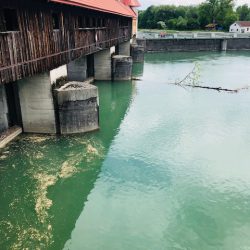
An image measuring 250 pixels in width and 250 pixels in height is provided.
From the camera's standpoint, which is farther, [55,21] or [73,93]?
[55,21]

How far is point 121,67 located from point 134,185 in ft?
55.8

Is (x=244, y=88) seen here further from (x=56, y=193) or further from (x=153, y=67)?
(x=56, y=193)

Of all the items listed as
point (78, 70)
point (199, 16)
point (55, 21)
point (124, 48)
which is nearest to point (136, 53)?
point (124, 48)

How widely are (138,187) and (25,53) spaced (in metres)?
6.23

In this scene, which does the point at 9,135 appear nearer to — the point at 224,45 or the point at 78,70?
the point at 78,70

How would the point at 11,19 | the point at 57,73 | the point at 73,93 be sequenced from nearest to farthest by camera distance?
the point at 11,19 → the point at 73,93 → the point at 57,73

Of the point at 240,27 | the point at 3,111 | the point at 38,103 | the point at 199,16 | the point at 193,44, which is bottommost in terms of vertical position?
the point at 3,111

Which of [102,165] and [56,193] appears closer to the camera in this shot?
[56,193]

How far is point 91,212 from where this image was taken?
9086 mm

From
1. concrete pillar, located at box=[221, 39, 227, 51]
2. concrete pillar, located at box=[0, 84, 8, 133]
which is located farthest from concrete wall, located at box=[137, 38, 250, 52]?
concrete pillar, located at box=[0, 84, 8, 133]

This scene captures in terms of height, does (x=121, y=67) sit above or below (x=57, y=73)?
below

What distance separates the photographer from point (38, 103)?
13.2 meters

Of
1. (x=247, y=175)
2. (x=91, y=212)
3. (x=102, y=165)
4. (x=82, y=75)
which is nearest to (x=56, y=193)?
(x=91, y=212)

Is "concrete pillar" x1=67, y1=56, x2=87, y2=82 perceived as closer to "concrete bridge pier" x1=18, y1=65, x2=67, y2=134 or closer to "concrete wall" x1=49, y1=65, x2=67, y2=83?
"concrete wall" x1=49, y1=65, x2=67, y2=83
